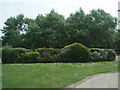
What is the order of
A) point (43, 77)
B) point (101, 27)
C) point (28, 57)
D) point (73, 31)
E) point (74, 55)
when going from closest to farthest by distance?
1. point (43, 77)
2. point (28, 57)
3. point (74, 55)
4. point (73, 31)
5. point (101, 27)

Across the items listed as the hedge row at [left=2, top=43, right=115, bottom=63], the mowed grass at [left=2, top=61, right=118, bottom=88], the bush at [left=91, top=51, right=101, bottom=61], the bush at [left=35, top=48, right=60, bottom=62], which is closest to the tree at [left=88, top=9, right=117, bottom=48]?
the bush at [left=91, top=51, right=101, bottom=61]

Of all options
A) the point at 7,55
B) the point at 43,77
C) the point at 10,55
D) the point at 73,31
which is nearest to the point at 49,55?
the point at 10,55

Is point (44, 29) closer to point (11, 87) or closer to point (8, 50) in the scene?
point (8, 50)

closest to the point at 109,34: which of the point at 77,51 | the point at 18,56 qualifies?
the point at 77,51

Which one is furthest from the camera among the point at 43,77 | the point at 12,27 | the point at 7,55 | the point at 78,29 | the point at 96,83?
the point at 12,27

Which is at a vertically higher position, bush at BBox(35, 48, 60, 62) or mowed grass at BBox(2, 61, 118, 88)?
bush at BBox(35, 48, 60, 62)

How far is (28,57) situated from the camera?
13.2 metres

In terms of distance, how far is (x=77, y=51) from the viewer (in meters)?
13.6

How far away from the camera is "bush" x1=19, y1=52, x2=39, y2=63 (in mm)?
13108

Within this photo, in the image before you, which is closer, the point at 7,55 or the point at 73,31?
the point at 7,55

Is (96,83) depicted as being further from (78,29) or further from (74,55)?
(78,29)

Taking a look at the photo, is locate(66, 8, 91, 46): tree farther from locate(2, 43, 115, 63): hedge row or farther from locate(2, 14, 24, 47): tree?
locate(2, 14, 24, 47): tree

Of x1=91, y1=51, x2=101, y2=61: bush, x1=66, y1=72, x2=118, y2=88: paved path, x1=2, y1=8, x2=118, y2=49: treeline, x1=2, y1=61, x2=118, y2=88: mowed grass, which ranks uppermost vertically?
x1=2, y1=8, x2=118, y2=49: treeline

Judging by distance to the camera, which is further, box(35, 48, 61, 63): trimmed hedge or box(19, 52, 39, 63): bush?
box(35, 48, 61, 63): trimmed hedge
